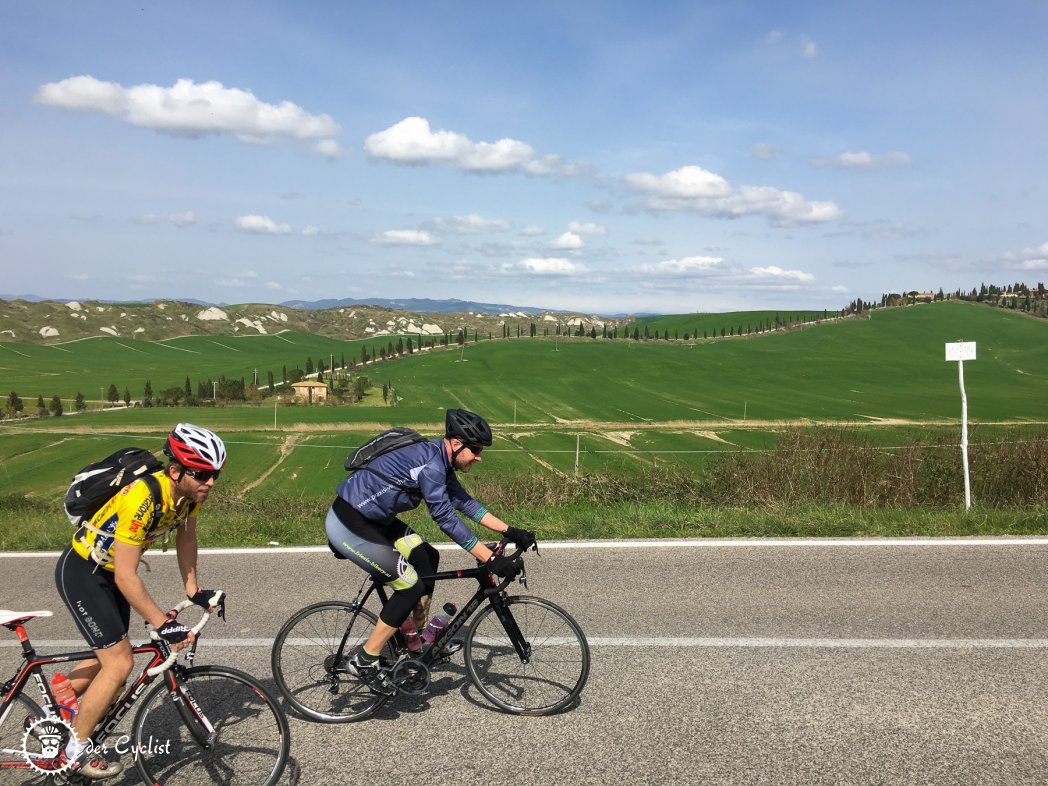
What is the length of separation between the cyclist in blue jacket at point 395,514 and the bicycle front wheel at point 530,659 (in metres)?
0.51

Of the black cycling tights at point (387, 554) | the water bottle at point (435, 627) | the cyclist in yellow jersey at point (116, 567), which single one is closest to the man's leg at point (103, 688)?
the cyclist in yellow jersey at point (116, 567)

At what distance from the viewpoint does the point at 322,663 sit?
15.9 ft

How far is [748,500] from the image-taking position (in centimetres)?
1080

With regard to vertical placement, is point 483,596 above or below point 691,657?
above

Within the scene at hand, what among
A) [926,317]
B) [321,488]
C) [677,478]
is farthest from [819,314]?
[677,478]

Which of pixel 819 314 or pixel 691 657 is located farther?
pixel 819 314

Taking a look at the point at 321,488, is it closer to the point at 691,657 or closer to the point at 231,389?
the point at 691,657

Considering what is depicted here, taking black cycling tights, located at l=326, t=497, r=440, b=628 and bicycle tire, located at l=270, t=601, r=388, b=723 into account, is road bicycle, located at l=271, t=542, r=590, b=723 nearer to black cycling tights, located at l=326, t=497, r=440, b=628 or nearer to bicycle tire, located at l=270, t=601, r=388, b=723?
bicycle tire, located at l=270, t=601, r=388, b=723

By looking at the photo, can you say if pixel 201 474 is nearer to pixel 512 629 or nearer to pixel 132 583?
pixel 132 583

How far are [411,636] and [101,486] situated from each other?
210 cm

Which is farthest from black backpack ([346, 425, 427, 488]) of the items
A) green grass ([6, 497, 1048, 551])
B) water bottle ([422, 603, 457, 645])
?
green grass ([6, 497, 1048, 551])

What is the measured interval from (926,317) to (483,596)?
165 meters

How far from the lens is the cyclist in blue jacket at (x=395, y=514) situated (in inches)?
180

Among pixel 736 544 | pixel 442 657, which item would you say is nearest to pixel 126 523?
pixel 442 657
